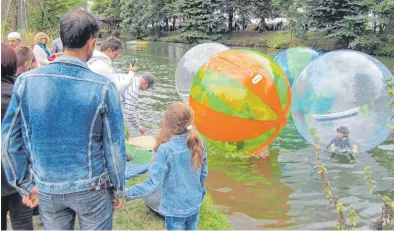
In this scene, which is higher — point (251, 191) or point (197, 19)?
point (197, 19)

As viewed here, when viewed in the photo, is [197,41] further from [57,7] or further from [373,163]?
[373,163]

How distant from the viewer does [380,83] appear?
273 inches

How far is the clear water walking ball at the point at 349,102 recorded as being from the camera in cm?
693

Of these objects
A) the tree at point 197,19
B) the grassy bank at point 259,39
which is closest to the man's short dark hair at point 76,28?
the grassy bank at point 259,39

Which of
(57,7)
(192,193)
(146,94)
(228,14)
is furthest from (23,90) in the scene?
(228,14)

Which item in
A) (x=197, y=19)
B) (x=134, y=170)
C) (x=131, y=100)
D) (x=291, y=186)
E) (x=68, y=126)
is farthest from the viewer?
(x=197, y=19)

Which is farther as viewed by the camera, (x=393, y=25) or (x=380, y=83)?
(x=393, y=25)

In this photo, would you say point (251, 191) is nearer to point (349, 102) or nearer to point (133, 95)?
point (349, 102)

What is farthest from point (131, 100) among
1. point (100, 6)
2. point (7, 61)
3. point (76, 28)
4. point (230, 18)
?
point (100, 6)

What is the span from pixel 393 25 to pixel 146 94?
2327 cm

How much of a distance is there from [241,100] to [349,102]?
1.66 meters

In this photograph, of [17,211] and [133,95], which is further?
[133,95]

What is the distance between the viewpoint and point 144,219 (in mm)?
4742

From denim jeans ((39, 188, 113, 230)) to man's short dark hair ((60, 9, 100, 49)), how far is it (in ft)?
2.78
